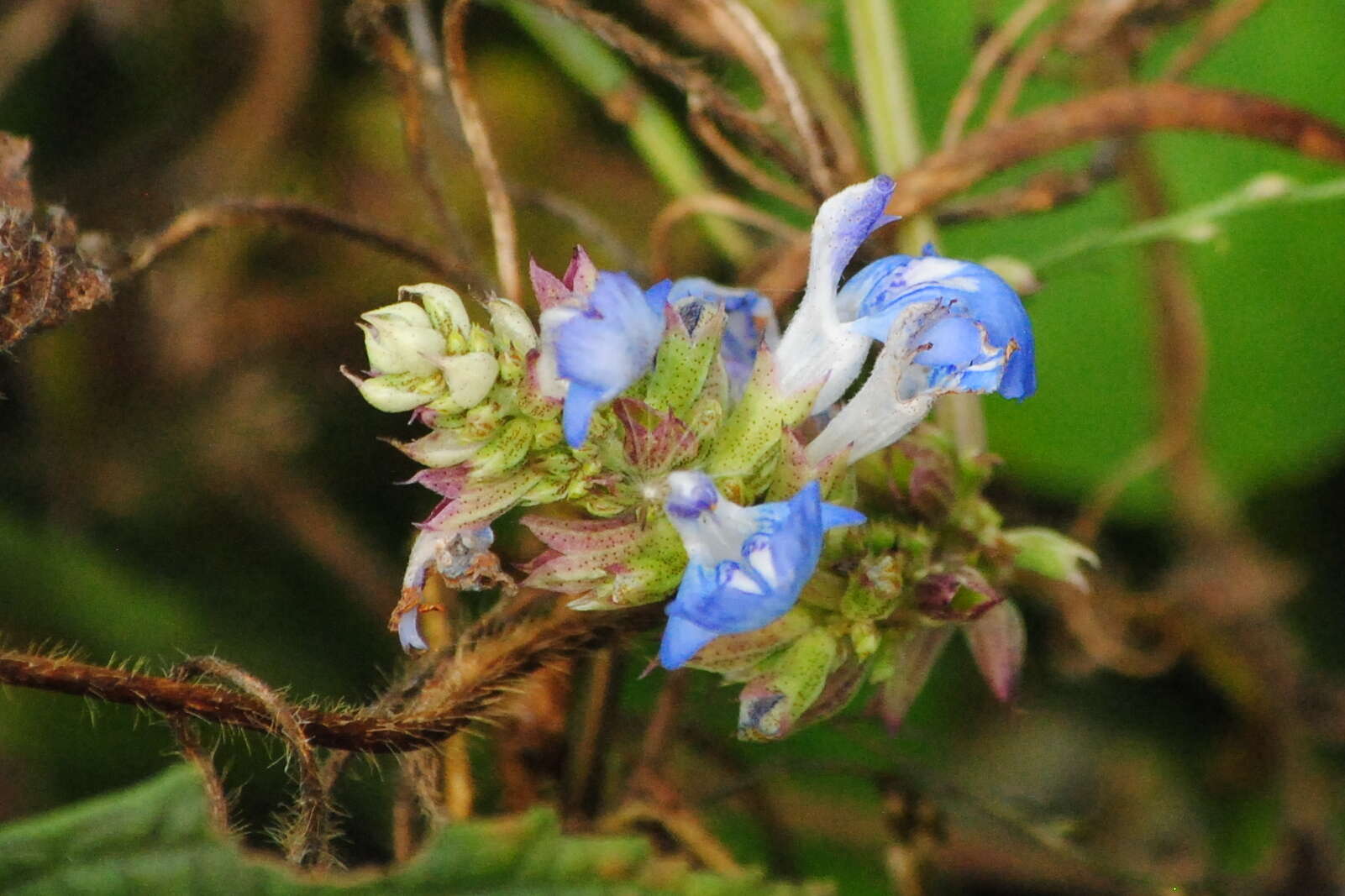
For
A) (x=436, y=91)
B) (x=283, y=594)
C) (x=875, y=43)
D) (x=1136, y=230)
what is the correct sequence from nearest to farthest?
1. (x=1136, y=230)
2. (x=436, y=91)
3. (x=875, y=43)
4. (x=283, y=594)

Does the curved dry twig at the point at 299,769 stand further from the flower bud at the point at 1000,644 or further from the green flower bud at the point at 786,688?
the flower bud at the point at 1000,644

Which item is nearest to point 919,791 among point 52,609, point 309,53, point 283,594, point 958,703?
point 958,703

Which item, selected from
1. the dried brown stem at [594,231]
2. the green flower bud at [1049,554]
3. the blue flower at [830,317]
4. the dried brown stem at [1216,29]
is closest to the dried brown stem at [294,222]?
the dried brown stem at [594,231]

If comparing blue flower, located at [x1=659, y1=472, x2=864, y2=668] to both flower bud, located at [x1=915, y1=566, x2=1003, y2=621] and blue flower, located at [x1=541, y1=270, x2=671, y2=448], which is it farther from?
flower bud, located at [x1=915, y1=566, x2=1003, y2=621]

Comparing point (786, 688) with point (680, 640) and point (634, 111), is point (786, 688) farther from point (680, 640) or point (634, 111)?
point (634, 111)

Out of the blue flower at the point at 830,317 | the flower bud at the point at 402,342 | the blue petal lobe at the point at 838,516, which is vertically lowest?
the blue petal lobe at the point at 838,516

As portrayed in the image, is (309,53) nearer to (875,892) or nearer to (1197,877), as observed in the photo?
(875,892)

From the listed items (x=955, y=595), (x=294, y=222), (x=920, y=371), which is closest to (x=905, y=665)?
(x=955, y=595)
